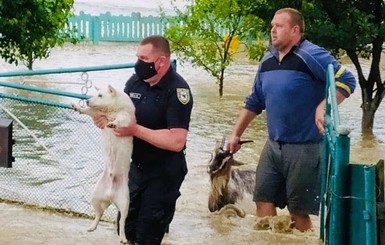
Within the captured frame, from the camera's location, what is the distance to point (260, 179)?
20.4 ft

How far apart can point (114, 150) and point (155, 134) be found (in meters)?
0.35

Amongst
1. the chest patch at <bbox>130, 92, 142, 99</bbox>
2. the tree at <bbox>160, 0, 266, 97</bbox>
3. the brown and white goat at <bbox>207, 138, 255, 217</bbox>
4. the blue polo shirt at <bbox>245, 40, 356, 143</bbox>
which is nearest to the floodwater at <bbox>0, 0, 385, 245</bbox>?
the brown and white goat at <bbox>207, 138, 255, 217</bbox>

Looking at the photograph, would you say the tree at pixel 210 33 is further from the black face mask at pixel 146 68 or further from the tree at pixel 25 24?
the black face mask at pixel 146 68

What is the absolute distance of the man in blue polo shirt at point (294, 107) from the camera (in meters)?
5.79

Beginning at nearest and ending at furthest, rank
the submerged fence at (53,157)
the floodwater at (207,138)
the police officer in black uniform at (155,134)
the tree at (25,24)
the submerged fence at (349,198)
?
1. the submerged fence at (349,198)
2. the police officer in black uniform at (155,134)
3. the floodwater at (207,138)
4. the submerged fence at (53,157)
5. the tree at (25,24)

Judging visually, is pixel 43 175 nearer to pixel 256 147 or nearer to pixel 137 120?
pixel 256 147

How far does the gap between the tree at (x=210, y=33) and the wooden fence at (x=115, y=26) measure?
38.9 feet

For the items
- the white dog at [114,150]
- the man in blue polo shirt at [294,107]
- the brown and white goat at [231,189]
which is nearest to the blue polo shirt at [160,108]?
the white dog at [114,150]

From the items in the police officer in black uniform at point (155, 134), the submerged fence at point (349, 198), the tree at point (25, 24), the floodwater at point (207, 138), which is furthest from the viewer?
the tree at point (25, 24)

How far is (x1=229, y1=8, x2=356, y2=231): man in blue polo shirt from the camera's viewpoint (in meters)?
5.79

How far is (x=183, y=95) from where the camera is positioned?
16.0ft

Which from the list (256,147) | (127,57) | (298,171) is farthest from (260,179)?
(127,57)

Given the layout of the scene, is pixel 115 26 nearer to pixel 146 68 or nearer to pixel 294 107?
pixel 294 107

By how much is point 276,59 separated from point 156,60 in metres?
1.35
